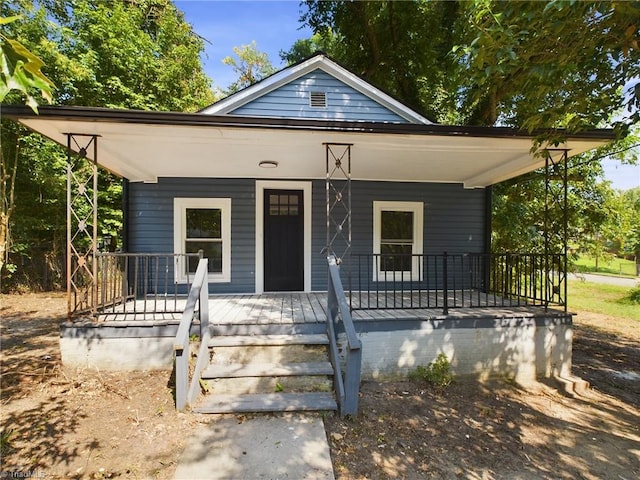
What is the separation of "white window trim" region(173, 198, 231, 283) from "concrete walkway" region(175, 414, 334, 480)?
3.48 meters

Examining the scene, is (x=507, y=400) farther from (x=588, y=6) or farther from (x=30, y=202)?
(x=30, y=202)

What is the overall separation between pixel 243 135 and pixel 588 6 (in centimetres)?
341

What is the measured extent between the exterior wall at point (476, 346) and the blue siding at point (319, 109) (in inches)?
179

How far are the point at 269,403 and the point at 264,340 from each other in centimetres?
77

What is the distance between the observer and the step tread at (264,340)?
369cm

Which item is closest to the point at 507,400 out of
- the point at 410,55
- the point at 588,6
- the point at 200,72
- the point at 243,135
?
the point at 588,6

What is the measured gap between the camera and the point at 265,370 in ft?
11.2

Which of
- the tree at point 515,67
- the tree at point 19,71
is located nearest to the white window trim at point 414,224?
the tree at point 515,67

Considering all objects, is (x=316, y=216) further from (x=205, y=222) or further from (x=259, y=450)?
(x=259, y=450)

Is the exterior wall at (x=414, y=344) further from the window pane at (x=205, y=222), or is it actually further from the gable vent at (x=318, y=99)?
the gable vent at (x=318, y=99)

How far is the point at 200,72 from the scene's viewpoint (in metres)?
13.0

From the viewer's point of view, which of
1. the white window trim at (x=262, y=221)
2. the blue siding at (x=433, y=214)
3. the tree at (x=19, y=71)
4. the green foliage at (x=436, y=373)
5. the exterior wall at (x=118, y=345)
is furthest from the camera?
the blue siding at (x=433, y=214)

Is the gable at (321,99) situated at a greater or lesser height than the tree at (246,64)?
lesser

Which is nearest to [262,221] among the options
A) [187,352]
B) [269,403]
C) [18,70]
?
[187,352]
